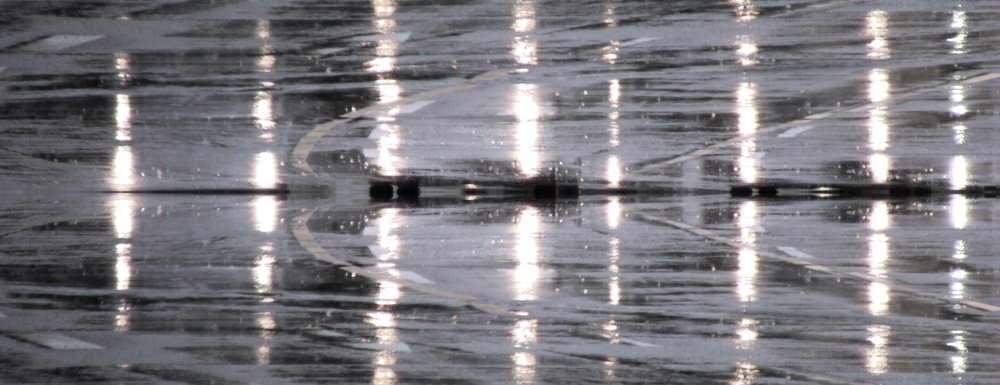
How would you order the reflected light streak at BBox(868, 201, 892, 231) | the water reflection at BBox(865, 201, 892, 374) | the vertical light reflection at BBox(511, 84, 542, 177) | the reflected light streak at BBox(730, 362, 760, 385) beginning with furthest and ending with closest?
the reflected light streak at BBox(868, 201, 892, 231) < the vertical light reflection at BBox(511, 84, 542, 177) < the water reflection at BBox(865, 201, 892, 374) < the reflected light streak at BBox(730, 362, 760, 385)

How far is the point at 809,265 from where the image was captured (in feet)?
50.3

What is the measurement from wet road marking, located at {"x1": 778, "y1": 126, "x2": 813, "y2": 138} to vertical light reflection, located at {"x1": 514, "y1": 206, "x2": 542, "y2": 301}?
2.82m

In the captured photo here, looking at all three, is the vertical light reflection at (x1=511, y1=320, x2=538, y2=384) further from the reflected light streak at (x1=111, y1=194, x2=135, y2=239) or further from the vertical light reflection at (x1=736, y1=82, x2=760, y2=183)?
the reflected light streak at (x1=111, y1=194, x2=135, y2=239)

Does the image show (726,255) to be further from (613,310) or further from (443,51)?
(443,51)

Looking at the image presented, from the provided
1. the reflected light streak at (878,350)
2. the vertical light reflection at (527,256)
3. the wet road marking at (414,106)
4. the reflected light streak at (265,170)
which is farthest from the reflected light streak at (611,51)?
the reflected light streak at (265,170)

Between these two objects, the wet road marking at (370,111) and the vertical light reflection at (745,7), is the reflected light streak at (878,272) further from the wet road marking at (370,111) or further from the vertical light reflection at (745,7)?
the wet road marking at (370,111)

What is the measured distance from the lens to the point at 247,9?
48.2 ft

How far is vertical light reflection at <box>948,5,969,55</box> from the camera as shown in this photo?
14836 mm

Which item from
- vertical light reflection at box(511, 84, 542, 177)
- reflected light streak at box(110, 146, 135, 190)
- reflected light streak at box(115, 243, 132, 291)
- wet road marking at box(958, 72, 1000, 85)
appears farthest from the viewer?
reflected light streak at box(110, 146, 135, 190)

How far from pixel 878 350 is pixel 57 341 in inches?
272

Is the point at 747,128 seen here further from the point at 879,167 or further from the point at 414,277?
the point at 414,277

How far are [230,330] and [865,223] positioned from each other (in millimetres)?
7523

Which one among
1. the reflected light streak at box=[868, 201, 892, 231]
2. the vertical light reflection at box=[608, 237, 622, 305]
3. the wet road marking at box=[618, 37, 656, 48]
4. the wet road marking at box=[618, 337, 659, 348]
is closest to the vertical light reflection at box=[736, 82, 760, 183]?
the wet road marking at box=[618, 37, 656, 48]

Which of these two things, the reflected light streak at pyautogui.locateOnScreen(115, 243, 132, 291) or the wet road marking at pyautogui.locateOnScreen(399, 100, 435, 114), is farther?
the wet road marking at pyautogui.locateOnScreen(399, 100, 435, 114)
